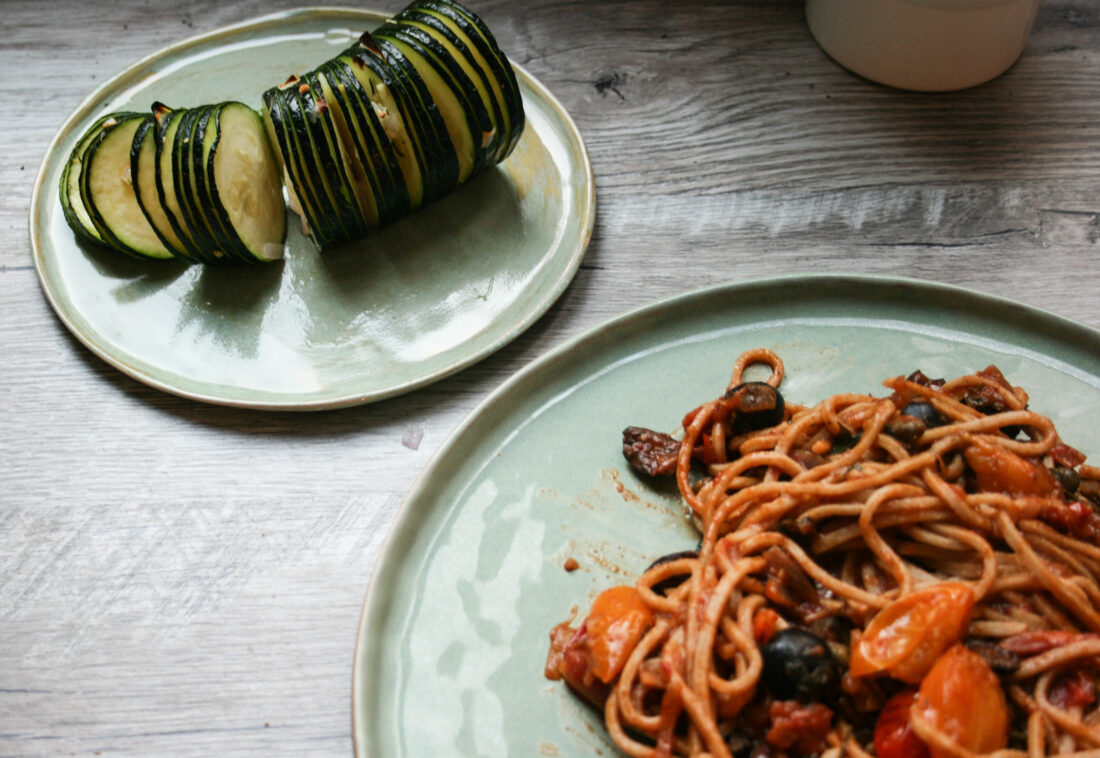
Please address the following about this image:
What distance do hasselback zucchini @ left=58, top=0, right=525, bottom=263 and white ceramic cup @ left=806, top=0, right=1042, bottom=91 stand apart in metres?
1.05

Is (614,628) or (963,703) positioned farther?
(614,628)

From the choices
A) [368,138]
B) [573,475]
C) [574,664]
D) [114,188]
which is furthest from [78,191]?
[574,664]

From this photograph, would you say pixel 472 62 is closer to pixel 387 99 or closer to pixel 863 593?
pixel 387 99

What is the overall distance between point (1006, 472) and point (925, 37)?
1364 mm

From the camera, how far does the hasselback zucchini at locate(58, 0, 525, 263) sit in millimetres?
2076

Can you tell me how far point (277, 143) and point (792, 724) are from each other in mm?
1648

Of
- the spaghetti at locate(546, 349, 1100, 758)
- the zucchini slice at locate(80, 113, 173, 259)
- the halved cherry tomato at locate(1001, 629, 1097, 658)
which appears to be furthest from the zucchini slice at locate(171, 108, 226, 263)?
the halved cherry tomato at locate(1001, 629, 1097, 658)

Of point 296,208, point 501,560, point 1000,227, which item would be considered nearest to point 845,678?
point 501,560

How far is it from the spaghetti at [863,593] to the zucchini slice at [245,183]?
39.5 inches

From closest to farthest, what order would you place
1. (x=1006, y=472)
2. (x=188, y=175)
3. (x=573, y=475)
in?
(x=1006, y=472) → (x=573, y=475) → (x=188, y=175)

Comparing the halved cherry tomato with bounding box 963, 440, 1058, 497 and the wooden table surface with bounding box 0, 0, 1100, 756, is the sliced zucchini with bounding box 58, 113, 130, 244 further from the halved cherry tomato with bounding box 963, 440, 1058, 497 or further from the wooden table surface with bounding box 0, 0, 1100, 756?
the halved cherry tomato with bounding box 963, 440, 1058, 497

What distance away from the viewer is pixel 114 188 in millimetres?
2162

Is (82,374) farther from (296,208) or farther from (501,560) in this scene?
(501,560)

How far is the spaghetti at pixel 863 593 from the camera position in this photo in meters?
1.51
